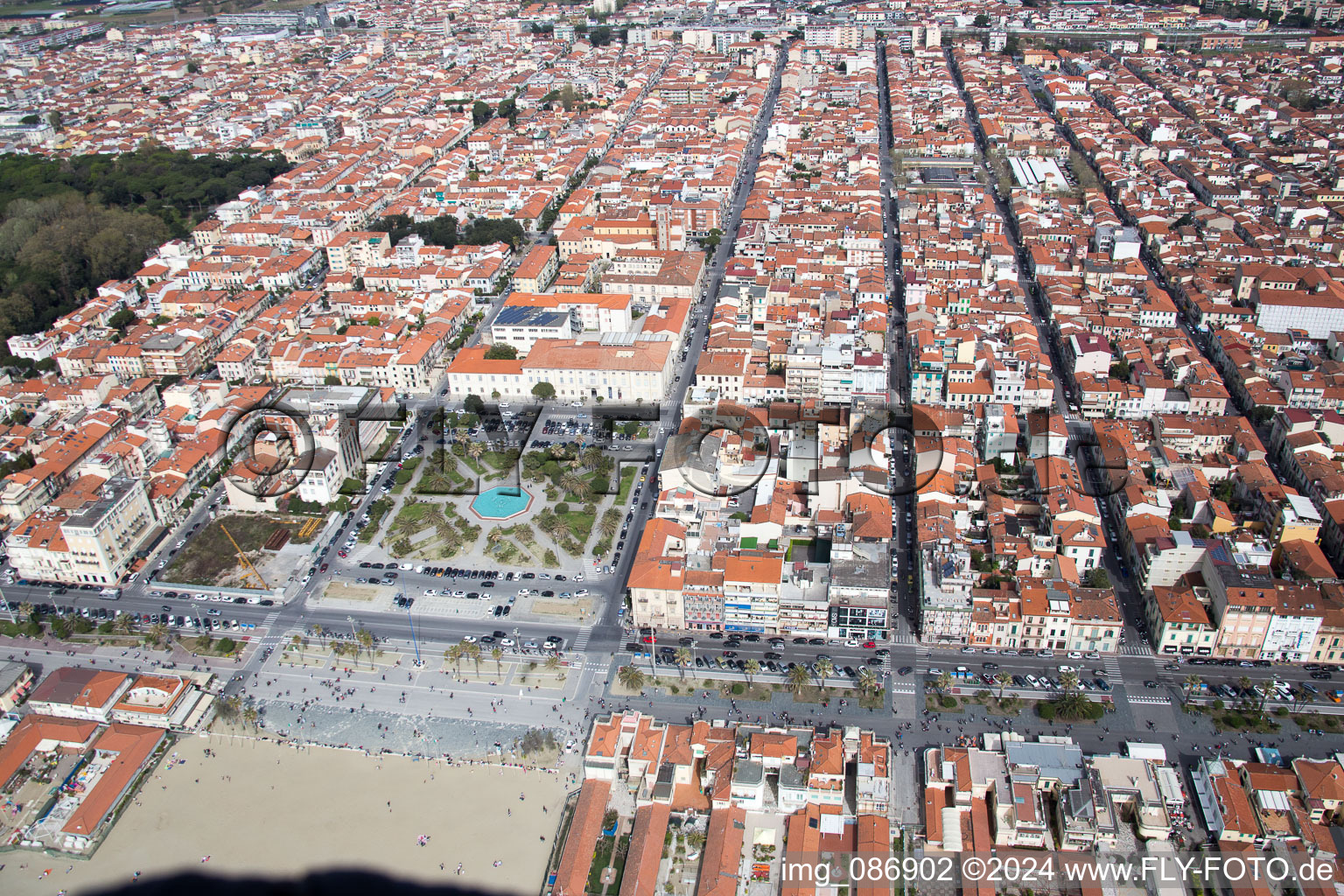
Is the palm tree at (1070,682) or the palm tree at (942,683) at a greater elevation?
the palm tree at (1070,682)

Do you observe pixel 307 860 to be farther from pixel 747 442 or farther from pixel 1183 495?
pixel 1183 495

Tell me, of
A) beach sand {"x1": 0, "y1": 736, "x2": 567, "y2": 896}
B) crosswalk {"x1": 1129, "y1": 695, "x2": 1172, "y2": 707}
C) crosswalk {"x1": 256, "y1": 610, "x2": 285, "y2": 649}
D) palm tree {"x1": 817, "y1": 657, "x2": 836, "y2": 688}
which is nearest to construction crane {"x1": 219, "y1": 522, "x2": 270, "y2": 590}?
crosswalk {"x1": 256, "y1": 610, "x2": 285, "y2": 649}

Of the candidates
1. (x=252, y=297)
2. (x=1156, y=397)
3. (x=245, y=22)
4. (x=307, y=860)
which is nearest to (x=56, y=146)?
(x=252, y=297)

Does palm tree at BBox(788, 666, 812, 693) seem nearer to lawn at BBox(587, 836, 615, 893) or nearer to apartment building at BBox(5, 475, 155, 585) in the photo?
lawn at BBox(587, 836, 615, 893)

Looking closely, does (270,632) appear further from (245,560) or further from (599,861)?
(599,861)

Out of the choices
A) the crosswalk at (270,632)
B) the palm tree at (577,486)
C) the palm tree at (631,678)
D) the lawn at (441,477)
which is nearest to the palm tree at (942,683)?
the palm tree at (631,678)

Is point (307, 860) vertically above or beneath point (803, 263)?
beneath

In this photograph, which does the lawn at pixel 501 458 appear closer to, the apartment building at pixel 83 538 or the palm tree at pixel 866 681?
the apartment building at pixel 83 538
